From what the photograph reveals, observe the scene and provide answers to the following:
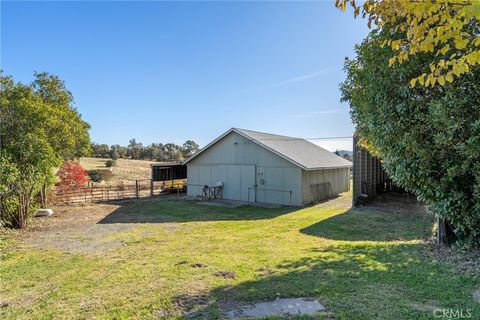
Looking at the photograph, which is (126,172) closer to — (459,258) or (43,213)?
(43,213)

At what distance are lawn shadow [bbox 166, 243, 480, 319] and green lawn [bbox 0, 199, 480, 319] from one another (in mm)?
15

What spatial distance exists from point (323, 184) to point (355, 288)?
13396 millimetres

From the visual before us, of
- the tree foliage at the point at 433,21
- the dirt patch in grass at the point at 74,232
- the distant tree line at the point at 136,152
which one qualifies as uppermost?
the distant tree line at the point at 136,152

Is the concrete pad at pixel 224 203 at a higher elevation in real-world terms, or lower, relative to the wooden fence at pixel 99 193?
lower

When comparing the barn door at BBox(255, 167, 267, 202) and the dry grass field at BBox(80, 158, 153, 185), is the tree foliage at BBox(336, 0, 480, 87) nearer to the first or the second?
the barn door at BBox(255, 167, 267, 202)

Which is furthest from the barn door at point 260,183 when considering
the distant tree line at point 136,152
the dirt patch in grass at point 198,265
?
the distant tree line at point 136,152

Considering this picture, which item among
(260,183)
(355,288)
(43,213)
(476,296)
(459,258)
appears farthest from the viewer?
(260,183)

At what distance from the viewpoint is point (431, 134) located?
5691 millimetres

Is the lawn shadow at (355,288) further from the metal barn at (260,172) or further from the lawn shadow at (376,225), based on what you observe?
the metal barn at (260,172)

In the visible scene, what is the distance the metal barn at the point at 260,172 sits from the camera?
15.4 meters

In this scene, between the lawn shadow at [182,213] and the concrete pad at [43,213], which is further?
the concrete pad at [43,213]

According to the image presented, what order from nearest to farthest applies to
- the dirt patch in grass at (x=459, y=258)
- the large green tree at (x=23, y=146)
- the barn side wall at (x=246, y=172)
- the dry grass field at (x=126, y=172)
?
the dirt patch in grass at (x=459, y=258) → the large green tree at (x=23, y=146) → the barn side wall at (x=246, y=172) → the dry grass field at (x=126, y=172)

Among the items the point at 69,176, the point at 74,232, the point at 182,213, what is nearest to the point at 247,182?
the point at 182,213

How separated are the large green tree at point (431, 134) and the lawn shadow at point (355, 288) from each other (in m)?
1.26
